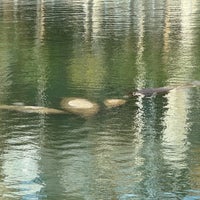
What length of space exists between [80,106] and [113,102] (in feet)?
4.00

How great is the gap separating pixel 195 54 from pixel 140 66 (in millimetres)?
4865

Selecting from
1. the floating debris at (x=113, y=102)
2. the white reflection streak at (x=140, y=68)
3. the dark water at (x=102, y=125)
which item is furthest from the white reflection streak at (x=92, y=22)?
the floating debris at (x=113, y=102)

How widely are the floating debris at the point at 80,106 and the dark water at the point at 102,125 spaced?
0.87ft

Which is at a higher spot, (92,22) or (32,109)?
(32,109)

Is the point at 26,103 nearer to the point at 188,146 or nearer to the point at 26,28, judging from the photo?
the point at 188,146

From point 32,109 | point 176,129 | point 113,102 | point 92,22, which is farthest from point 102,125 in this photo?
point 92,22

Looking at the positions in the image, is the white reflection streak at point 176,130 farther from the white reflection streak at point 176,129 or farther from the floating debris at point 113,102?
the floating debris at point 113,102

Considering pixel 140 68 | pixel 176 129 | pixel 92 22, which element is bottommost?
pixel 92 22

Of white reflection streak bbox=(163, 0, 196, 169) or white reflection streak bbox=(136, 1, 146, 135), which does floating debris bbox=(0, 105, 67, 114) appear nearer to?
white reflection streak bbox=(136, 1, 146, 135)

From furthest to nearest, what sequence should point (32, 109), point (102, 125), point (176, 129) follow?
1. point (32, 109)
2. point (102, 125)
3. point (176, 129)

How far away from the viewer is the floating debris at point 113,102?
19.9 metres

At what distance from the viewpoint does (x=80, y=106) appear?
19.7 m

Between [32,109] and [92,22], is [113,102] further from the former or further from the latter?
[92,22]

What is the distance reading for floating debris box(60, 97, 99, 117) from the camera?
18.9m
